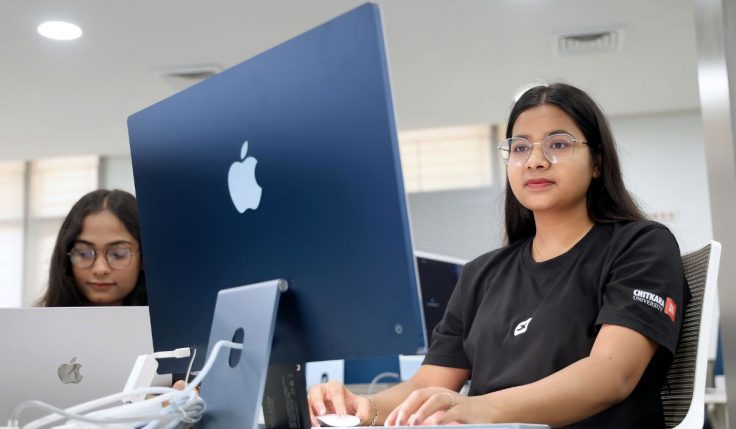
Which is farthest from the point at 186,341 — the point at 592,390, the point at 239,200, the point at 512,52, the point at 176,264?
the point at 512,52

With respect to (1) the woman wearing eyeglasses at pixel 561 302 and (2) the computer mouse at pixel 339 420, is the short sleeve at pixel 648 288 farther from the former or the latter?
(2) the computer mouse at pixel 339 420

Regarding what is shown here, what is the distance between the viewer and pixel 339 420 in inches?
38.6

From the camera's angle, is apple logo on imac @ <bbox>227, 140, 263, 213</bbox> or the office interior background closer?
apple logo on imac @ <bbox>227, 140, 263, 213</bbox>

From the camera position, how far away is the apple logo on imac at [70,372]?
51.5 inches

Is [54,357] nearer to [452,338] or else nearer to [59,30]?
[452,338]

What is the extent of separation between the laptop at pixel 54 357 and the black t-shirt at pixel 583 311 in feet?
2.20

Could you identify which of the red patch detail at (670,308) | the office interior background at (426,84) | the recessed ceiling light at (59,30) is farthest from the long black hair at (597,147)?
the recessed ceiling light at (59,30)

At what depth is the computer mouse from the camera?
3.18 ft

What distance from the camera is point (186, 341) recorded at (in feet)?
3.81

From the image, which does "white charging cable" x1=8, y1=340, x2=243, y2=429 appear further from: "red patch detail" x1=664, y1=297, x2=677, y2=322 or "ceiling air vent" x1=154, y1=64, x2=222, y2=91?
"ceiling air vent" x1=154, y1=64, x2=222, y2=91

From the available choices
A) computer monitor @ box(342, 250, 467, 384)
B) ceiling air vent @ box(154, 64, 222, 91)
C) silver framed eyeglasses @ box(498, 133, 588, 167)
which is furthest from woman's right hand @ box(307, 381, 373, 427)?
ceiling air vent @ box(154, 64, 222, 91)

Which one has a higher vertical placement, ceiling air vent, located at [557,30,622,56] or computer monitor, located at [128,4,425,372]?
ceiling air vent, located at [557,30,622,56]

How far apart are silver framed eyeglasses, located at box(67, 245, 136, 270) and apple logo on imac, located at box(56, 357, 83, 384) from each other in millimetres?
831

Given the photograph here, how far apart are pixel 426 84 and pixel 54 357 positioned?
451 centimetres
